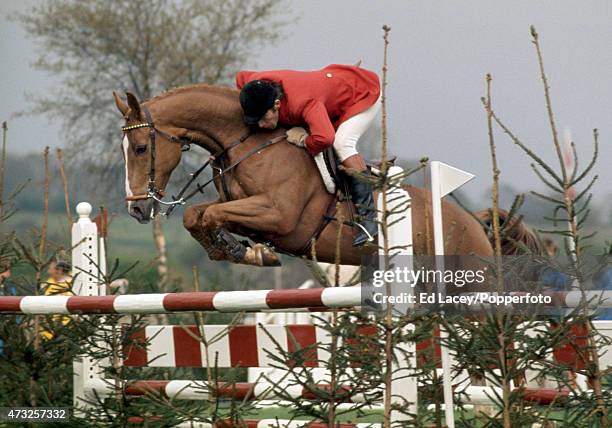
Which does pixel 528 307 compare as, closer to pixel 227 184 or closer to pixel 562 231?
pixel 562 231

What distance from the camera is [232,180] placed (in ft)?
19.2

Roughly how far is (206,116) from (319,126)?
2.28 feet

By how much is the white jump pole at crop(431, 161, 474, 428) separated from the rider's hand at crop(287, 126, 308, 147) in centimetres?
234

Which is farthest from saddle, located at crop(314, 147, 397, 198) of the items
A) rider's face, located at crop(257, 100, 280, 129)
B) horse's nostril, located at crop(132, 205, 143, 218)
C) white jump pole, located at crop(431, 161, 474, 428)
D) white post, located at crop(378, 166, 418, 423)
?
white post, located at crop(378, 166, 418, 423)

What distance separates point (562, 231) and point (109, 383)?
2405mm

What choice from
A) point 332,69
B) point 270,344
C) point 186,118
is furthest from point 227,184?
point 270,344

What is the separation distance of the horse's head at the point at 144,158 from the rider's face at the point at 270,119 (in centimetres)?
50

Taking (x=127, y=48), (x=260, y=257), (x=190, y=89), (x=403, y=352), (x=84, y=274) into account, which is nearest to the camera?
(x=403, y=352)

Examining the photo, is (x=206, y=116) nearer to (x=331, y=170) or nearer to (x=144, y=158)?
(x=144, y=158)

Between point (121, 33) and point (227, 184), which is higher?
point (121, 33)

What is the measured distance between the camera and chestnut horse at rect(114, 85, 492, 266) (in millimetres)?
5656

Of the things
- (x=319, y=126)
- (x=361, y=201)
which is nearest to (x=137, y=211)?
(x=319, y=126)

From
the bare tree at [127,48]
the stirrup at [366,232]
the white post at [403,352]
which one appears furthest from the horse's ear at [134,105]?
the bare tree at [127,48]

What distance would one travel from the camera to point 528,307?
3.11m
